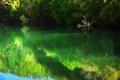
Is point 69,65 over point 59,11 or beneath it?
over

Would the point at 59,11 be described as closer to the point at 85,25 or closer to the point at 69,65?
the point at 85,25

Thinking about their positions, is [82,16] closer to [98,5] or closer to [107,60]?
[98,5]

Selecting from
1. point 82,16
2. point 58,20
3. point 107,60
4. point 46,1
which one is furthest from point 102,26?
point 107,60

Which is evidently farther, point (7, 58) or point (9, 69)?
point (7, 58)

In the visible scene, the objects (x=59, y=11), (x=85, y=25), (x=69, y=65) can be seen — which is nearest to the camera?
(x=69, y=65)

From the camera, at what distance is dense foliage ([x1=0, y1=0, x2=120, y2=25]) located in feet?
139

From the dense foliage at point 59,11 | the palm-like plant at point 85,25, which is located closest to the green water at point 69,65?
the dense foliage at point 59,11

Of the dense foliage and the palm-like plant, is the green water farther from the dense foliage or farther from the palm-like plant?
the palm-like plant

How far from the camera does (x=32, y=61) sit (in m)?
22.6

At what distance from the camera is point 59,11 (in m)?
58.3

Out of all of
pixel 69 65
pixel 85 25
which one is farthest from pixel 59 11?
pixel 69 65

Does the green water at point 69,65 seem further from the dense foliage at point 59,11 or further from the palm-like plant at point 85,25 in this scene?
the palm-like plant at point 85,25

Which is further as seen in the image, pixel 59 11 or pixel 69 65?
pixel 59 11

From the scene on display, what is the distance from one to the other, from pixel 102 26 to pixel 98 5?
577 cm
